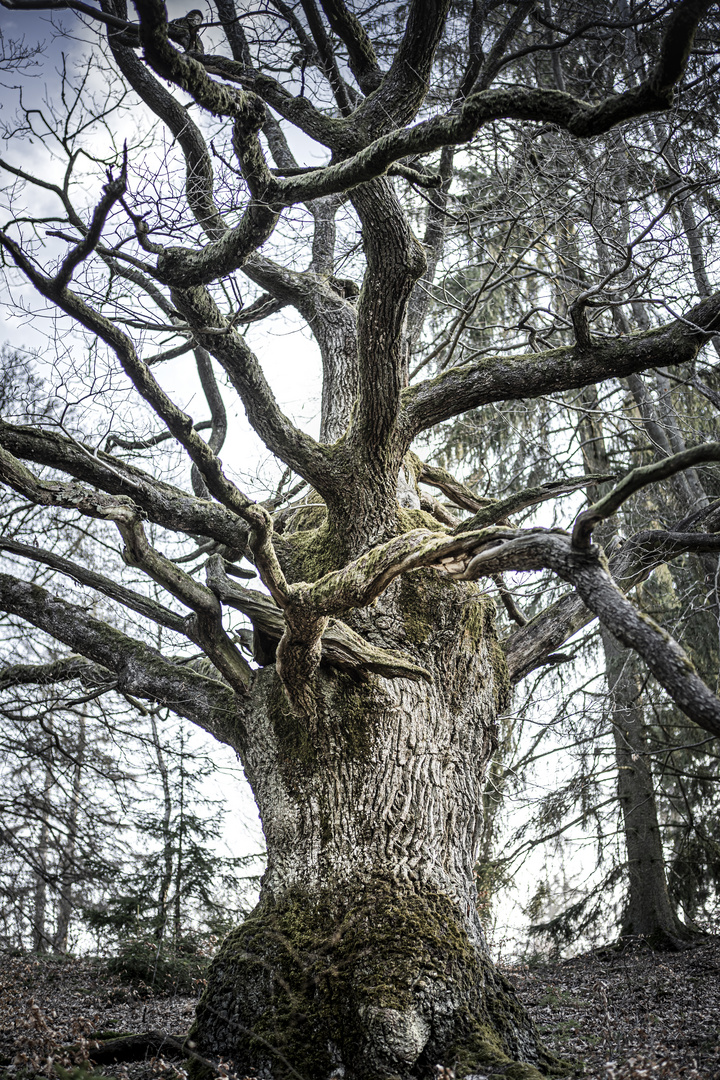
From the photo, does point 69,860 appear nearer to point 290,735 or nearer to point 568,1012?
point 290,735

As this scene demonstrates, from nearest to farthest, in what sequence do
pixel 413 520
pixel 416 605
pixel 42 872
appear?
pixel 416 605 → pixel 413 520 → pixel 42 872

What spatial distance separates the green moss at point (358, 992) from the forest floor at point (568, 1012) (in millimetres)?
380

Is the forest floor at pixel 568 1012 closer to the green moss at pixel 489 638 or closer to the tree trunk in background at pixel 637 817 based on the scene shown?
the tree trunk in background at pixel 637 817

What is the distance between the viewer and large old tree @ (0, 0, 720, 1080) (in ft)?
10.6

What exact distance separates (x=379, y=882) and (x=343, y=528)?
2263 millimetres

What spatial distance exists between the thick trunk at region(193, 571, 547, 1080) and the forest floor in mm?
467

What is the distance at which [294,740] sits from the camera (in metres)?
4.41

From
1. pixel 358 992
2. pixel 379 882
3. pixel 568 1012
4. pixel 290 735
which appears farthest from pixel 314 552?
pixel 568 1012

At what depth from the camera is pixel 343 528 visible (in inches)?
196

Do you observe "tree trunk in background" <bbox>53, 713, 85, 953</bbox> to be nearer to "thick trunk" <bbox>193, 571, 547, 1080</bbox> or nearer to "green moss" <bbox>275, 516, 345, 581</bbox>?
"green moss" <bbox>275, 516, 345, 581</bbox>

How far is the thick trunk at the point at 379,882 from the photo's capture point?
3271mm

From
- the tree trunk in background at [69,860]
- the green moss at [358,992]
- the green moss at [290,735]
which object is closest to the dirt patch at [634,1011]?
the green moss at [358,992]

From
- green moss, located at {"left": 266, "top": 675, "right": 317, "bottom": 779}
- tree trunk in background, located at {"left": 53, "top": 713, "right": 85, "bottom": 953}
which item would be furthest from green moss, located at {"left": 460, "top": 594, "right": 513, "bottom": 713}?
tree trunk in background, located at {"left": 53, "top": 713, "right": 85, "bottom": 953}

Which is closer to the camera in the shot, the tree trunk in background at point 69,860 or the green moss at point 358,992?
the green moss at point 358,992
